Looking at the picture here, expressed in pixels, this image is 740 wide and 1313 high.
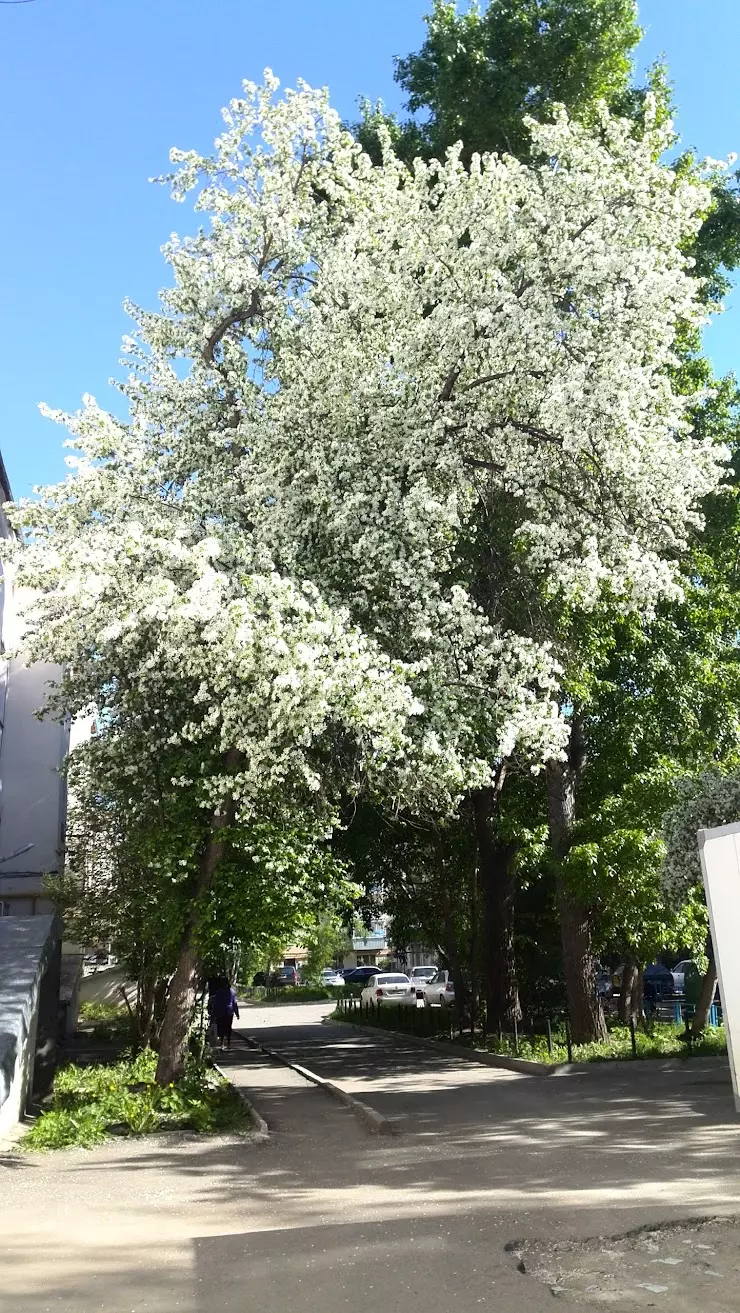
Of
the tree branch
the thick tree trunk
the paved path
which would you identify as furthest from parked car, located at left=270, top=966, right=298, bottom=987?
the tree branch

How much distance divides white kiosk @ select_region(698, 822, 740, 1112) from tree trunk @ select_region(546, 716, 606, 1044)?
40.6 feet

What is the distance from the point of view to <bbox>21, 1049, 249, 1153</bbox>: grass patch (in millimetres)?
11977

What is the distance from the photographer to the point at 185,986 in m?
13.9

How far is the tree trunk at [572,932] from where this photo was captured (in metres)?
19.9

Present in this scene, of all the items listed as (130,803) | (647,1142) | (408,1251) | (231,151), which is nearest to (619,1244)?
(408,1251)

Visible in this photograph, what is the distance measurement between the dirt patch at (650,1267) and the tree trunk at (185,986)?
290 inches

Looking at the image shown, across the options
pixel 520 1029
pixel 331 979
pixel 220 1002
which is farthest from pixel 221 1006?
pixel 331 979

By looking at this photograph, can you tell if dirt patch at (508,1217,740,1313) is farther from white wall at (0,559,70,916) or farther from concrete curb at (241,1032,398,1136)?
white wall at (0,559,70,916)

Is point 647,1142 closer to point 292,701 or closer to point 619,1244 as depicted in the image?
point 619,1244

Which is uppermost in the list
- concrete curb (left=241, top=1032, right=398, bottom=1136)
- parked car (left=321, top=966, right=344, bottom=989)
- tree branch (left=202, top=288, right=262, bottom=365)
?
tree branch (left=202, top=288, right=262, bottom=365)

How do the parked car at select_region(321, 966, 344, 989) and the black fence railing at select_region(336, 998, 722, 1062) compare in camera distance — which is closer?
the black fence railing at select_region(336, 998, 722, 1062)

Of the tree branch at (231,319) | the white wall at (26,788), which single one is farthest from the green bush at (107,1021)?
the tree branch at (231,319)

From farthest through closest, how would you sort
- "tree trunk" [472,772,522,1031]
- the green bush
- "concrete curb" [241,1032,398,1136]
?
the green bush, "tree trunk" [472,772,522,1031], "concrete curb" [241,1032,398,1136]

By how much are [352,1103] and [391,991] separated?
2656 cm
